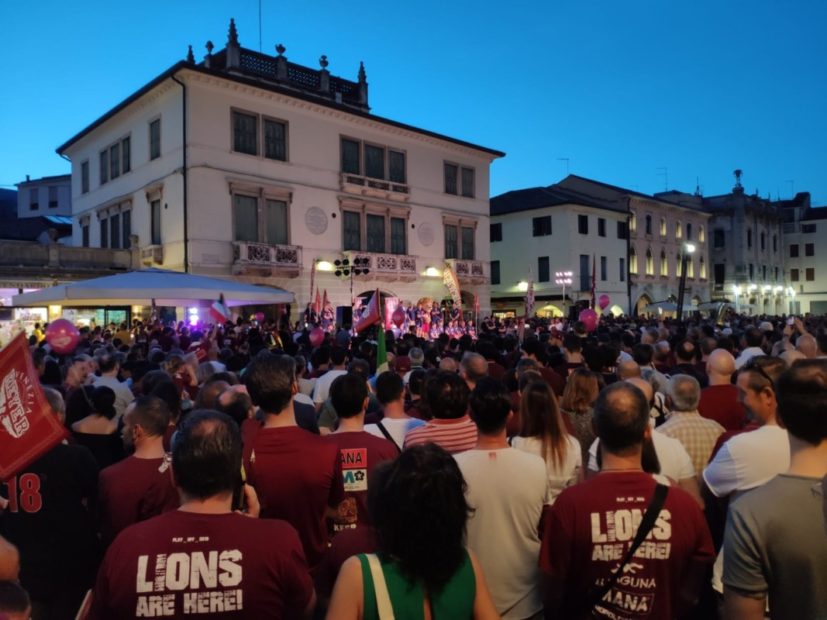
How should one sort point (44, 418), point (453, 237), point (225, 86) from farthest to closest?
point (453, 237), point (225, 86), point (44, 418)

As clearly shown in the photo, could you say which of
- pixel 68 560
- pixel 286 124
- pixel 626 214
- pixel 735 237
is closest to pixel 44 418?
pixel 68 560

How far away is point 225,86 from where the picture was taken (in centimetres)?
2339

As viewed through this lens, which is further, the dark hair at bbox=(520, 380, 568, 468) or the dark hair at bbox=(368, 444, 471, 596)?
the dark hair at bbox=(520, 380, 568, 468)

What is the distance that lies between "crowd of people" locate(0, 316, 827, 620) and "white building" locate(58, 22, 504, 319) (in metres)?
19.5

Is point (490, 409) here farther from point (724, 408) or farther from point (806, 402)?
point (724, 408)

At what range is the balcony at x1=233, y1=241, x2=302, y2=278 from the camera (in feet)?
76.6

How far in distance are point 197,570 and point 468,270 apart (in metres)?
30.2

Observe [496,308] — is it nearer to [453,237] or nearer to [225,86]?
[453,237]

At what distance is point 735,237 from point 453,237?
122 ft

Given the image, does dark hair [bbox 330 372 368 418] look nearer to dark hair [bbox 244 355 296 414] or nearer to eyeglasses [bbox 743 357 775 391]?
dark hair [bbox 244 355 296 414]

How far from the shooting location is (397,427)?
464cm

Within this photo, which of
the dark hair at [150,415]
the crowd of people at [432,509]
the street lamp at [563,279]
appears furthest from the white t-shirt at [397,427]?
the street lamp at [563,279]

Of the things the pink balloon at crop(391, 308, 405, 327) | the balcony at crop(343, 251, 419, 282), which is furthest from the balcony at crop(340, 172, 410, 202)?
the pink balloon at crop(391, 308, 405, 327)

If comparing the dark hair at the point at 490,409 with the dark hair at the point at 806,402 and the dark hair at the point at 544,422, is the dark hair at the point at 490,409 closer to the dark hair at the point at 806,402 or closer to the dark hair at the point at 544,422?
the dark hair at the point at 544,422
